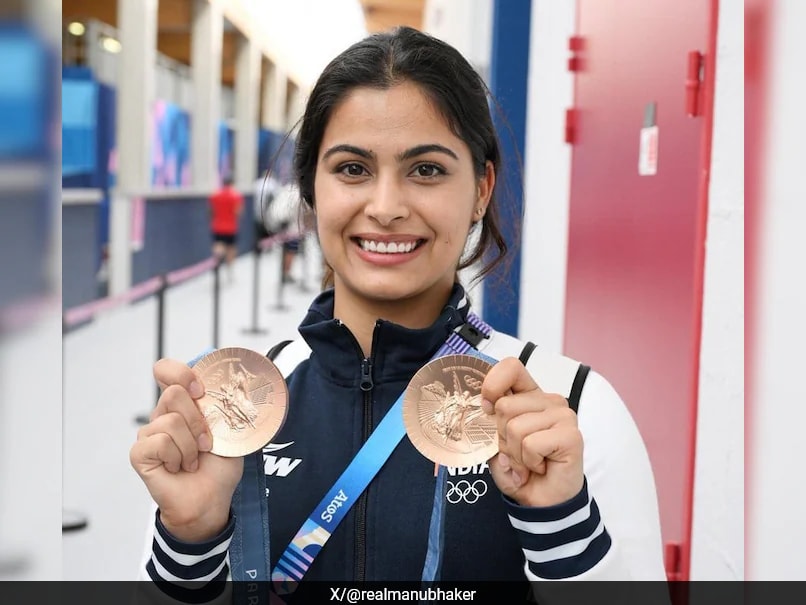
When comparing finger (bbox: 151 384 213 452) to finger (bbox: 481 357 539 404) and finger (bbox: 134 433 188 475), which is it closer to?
finger (bbox: 134 433 188 475)

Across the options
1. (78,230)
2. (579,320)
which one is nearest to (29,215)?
(579,320)

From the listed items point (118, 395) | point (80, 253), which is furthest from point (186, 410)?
point (80, 253)

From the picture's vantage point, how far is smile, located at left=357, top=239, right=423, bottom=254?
5.03ft

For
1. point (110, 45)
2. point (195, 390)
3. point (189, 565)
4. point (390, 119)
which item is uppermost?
point (110, 45)

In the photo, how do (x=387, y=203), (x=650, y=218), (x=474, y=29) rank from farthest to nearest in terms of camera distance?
(x=474, y=29), (x=650, y=218), (x=387, y=203)

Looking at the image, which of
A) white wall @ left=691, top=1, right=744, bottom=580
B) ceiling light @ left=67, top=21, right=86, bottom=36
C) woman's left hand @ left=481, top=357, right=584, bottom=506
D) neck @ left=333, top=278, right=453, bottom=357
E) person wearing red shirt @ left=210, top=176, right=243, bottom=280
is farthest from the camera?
person wearing red shirt @ left=210, top=176, right=243, bottom=280

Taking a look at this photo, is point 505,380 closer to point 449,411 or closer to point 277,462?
point 449,411

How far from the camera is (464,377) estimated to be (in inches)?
55.2

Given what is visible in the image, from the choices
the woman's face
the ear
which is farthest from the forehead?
the ear

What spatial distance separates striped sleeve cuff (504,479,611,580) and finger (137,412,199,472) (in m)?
0.46

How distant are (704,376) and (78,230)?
1001cm

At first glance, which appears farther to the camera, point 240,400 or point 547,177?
point 547,177

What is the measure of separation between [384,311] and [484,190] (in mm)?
316

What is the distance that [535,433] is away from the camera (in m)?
1.24
